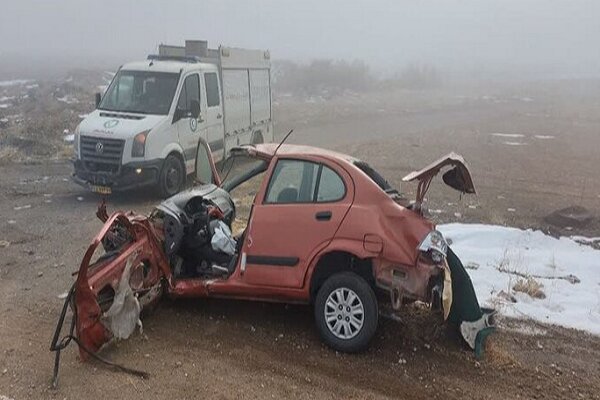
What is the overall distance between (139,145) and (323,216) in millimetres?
6244

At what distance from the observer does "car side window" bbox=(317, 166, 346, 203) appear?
5.44 meters

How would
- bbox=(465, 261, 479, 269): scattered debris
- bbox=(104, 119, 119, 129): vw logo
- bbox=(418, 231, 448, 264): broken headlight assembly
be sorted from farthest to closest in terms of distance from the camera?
bbox=(104, 119, 119, 129): vw logo → bbox=(465, 261, 479, 269): scattered debris → bbox=(418, 231, 448, 264): broken headlight assembly

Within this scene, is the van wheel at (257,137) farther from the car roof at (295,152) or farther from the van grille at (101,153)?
the car roof at (295,152)

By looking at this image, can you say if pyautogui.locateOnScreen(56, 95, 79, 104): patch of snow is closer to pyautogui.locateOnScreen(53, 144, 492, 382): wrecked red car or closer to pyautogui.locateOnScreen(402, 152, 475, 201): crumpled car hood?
pyautogui.locateOnScreen(53, 144, 492, 382): wrecked red car

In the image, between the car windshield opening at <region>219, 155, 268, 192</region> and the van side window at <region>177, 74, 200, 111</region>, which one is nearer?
the car windshield opening at <region>219, 155, 268, 192</region>

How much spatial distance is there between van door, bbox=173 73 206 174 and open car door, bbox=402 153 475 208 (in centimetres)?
690

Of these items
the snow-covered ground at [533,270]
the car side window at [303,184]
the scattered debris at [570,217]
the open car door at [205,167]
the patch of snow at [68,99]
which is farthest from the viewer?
the patch of snow at [68,99]

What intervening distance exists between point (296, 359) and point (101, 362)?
5.35ft

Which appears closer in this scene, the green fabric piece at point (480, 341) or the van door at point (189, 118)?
the green fabric piece at point (480, 341)

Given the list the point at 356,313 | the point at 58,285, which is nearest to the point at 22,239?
the point at 58,285

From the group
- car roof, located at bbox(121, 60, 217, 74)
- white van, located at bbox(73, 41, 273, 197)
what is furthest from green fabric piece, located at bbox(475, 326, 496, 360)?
car roof, located at bbox(121, 60, 217, 74)

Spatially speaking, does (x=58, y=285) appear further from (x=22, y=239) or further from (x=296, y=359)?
(x=296, y=359)

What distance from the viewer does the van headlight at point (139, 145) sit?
10.7 m

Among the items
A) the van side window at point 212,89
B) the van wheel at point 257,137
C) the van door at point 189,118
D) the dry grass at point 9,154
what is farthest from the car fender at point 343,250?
the dry grass at point 9,154
